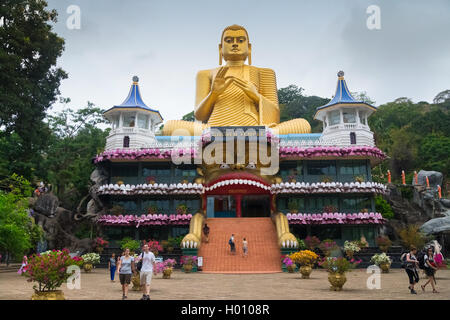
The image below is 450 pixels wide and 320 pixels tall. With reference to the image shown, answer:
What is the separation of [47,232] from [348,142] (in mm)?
24441

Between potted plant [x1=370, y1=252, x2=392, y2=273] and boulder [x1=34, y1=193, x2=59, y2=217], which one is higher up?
boulder [x1=34, y1=193, x2=59, y2=217]

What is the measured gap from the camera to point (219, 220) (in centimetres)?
2862

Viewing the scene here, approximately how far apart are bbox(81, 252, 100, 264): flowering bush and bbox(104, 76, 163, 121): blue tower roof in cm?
1268

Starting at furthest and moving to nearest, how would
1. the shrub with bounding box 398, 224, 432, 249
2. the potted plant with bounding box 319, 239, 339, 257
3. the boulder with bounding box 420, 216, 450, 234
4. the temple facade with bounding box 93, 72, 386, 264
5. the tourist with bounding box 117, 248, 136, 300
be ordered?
the temple facade with bounding box 93, 72, 386, 264, the boulder with bounding box 420, 216, 450, 234, the potted plant with bounding box 319, 239, 339, 257, the shrub with bounding box 398, 224, 432, 249, the tourist with bounding box 117, 248, 136, 300

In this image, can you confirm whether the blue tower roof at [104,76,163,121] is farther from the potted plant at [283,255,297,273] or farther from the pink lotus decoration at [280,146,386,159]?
the potted plant at [283,255,297,273]

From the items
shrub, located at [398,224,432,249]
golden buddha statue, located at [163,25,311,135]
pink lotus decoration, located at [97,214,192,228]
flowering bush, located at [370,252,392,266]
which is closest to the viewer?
flowering bush, located at [370,252,392,266]

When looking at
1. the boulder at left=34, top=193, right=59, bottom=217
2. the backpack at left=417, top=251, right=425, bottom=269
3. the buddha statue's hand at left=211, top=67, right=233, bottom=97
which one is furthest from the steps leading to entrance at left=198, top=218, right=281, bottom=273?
the boulder at left=34, top=193, right=59, bottom=217

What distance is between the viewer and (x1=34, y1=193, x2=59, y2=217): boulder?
97.7 ft

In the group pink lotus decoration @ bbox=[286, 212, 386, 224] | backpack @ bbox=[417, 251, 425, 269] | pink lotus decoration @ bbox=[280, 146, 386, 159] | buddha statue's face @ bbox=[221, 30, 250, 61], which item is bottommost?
backpack @ bbox=[417, 251, 425, 269]

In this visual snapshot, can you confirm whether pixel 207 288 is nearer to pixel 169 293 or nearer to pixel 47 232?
pixel 169 293

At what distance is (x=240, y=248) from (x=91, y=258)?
9411mm

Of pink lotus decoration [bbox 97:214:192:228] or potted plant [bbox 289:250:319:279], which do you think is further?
pink lotus decoration [bbox 97:214:192:228]

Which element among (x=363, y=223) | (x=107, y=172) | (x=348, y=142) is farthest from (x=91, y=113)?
(x=363, y=223)

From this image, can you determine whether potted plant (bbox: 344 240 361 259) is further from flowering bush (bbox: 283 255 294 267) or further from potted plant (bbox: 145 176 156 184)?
potted plant (bbox: 145 176 156 184)
